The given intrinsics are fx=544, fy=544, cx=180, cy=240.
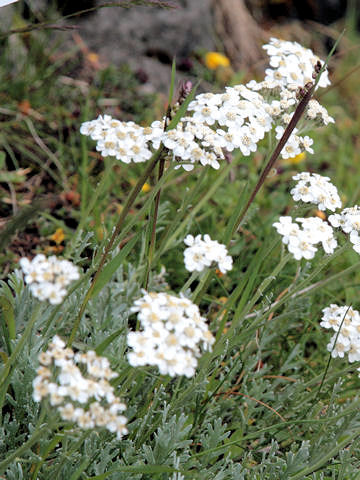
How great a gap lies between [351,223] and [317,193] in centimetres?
11

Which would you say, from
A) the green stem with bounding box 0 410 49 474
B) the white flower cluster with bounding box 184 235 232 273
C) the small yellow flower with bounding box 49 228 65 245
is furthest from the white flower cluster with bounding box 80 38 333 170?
the small yellow flower with bounding box 49 228 65 245

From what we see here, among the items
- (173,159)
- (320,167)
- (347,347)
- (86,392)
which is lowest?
(320,167)

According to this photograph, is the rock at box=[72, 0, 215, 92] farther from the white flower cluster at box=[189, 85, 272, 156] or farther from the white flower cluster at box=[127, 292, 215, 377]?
the white flower cluster at box=[127, 292, 215, 377]

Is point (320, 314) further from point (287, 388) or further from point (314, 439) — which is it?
point (314, 439)

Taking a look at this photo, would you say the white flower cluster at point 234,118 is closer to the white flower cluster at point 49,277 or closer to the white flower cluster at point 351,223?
the white flower cluster at point 351,223

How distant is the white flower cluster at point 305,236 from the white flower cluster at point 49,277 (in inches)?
18.8

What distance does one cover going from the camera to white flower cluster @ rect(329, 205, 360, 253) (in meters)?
1.28

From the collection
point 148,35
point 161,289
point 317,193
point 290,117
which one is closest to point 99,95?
point 148,35

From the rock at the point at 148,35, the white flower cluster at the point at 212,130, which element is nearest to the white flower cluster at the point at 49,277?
the white flower cluster at the point at 212,130

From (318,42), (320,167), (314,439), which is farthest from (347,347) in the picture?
(318,42)

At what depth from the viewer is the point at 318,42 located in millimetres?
5355

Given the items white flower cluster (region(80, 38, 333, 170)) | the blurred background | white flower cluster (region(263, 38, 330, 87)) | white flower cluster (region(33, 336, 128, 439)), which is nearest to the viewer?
white flower cluster (region(33, 336, 128, 439))

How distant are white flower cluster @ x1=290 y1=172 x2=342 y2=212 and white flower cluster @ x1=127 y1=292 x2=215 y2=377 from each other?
490 mm

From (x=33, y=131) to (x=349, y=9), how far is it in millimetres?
4319
